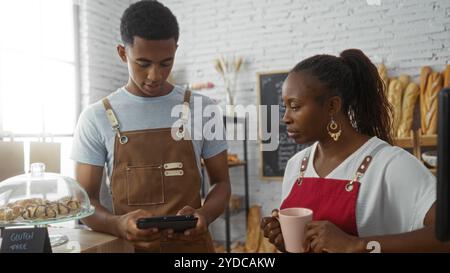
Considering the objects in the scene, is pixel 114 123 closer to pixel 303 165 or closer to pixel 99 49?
pixel 303 165

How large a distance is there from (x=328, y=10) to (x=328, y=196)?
269cm

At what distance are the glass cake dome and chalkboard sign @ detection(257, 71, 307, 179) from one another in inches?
105

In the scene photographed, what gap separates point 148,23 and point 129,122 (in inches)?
12.7

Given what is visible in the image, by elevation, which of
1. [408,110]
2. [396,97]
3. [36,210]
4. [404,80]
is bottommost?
[36,210]

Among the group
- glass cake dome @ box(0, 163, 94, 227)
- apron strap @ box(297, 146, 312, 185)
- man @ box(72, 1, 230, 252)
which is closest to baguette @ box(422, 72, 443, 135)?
apron strap @ box(297, 146, 312, 185)

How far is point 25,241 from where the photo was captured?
0.82 meters

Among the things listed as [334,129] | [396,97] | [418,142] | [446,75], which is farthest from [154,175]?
[446,75]

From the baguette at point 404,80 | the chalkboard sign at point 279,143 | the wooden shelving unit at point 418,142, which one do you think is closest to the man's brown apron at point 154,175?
the wooden shelving unit at point 418,142

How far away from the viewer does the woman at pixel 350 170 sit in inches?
34.1

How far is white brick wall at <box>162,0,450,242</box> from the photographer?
9.85ft

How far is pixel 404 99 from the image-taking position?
2924 mm

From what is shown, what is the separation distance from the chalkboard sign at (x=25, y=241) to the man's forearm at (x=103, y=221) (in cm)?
28

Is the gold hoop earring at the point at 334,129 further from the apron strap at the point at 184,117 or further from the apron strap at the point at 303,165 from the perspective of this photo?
the apron strap at the point at 184,117

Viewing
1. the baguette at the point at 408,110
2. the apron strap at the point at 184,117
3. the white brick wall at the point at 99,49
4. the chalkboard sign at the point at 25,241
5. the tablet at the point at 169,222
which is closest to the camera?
the chalkboard sign at the point at 25,241
